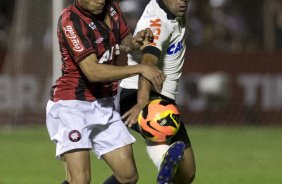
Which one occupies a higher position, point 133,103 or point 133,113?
point 133,113

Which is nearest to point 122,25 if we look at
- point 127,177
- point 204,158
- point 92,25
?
point 92,25

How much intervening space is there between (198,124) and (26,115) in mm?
3268

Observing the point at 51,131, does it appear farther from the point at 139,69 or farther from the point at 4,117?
the point at 4,117

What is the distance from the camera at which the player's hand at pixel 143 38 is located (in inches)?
328

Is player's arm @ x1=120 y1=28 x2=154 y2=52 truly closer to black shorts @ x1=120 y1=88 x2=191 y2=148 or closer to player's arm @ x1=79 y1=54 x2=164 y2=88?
player's arm @ x1=79 y1=54 x2=164 y2=88

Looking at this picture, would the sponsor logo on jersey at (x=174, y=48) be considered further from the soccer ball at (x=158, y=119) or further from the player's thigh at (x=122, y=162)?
the player's thigh at (x=122, y=162)

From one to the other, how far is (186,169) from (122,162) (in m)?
0.88

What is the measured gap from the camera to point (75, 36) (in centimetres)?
804

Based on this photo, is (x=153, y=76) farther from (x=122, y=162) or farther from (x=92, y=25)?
(x=122, y=162)

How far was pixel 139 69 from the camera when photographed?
310 inches

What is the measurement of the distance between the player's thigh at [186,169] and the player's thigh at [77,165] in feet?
3.92

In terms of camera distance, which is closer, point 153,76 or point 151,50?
point 153,76

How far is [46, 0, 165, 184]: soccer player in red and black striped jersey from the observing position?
7.97 m

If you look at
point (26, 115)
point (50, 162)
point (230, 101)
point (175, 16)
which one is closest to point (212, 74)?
point (230, 101)
